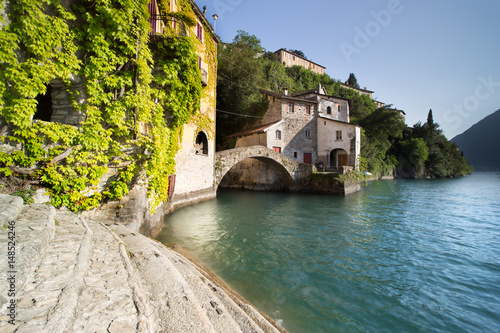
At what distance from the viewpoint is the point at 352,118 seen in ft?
137

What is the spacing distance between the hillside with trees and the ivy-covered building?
20279mm

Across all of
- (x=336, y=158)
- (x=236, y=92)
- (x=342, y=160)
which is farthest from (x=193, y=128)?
(x=336, y=158)

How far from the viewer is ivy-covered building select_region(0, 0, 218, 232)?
425 centimetres

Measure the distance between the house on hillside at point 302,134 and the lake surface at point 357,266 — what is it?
1449 cm

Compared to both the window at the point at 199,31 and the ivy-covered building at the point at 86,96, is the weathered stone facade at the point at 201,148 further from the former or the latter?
the ivy-covered building at the point at 86,96

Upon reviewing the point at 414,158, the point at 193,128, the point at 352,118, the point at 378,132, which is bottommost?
the point at 193,128

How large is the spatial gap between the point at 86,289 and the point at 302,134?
26.7m

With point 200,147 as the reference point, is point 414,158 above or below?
above

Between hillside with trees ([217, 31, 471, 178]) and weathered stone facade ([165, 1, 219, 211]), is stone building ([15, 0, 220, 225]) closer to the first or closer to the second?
weathered stone facade ([165, 1, 219, 211])

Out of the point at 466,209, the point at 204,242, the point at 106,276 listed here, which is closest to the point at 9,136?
the point at 106,276

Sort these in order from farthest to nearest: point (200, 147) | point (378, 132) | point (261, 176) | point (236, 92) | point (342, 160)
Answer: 1. point (378, 132)
2. point (236, 92)
3. point (342, 160)
4. point (261, 176)
5. point (200, 147)

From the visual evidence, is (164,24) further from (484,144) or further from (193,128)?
(484,144)

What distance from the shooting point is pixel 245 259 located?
21.2 ft

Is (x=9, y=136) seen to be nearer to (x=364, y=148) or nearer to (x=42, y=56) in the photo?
(x=42, y=56)
